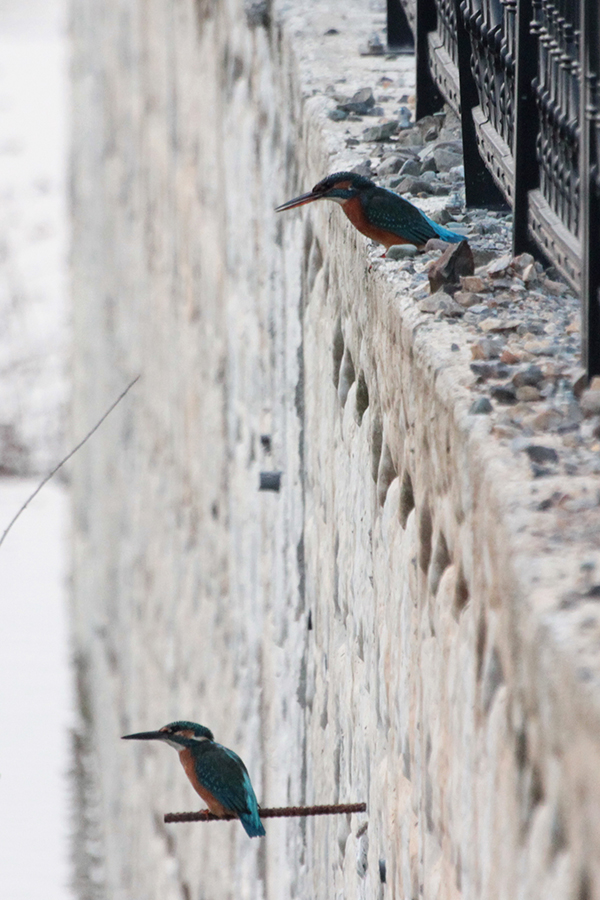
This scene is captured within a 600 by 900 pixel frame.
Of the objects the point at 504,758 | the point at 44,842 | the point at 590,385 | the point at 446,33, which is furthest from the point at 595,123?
the point at 44,842

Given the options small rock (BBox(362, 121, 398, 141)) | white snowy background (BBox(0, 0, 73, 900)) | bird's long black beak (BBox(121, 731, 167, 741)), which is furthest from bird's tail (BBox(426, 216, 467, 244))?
white snowy background (BBox(0, 0, 73, 900))

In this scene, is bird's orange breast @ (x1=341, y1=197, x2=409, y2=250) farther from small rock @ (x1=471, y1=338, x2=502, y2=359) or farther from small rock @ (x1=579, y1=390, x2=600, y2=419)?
small rock @ (x1=579, y1=390, x2=600, y2=419)

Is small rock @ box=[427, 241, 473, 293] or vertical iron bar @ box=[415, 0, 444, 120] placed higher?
vertical iron bar @ box=[415, 0, 444, 120]

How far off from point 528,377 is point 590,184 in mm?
213

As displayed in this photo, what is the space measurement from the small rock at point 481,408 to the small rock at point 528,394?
0.06m

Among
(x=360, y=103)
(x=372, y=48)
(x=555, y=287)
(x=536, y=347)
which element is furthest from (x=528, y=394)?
(x=372, y=48)

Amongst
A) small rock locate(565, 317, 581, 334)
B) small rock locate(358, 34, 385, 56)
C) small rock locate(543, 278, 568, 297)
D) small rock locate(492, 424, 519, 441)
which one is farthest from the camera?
small rock locate(358, 34, 385, 56)

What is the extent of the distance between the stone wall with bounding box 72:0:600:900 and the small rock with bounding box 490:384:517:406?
31mm

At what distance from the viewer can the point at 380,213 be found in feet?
5.61

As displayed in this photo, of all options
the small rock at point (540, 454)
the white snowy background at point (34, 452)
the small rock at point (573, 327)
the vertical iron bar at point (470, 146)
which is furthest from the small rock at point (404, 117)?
the white snowy background at point (34, 452)

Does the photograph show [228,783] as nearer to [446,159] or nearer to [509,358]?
[509,358]

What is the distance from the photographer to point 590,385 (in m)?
1.31

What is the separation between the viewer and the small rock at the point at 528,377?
1.32 metres

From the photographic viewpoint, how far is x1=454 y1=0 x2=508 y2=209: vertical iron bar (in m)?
2.00
